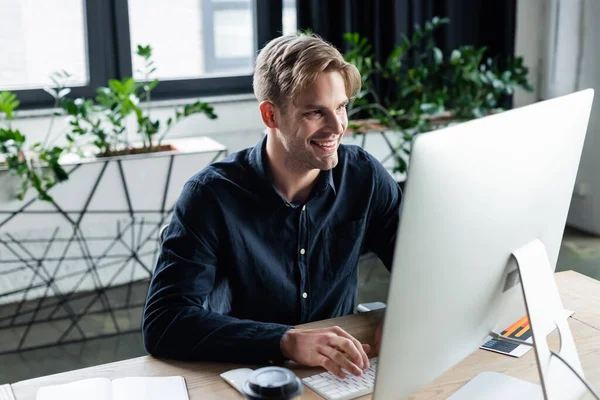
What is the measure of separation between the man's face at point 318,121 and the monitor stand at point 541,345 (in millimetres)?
536


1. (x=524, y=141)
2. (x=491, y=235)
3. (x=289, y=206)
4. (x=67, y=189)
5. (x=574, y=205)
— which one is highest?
(x=524, y=141)

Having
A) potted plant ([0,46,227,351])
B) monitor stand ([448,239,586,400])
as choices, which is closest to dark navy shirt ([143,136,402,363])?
monitor stand ([448,239,586,400])

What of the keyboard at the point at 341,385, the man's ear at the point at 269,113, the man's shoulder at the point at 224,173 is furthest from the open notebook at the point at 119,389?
the man's ear at the point at 269,113

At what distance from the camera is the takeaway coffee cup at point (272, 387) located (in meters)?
0.88

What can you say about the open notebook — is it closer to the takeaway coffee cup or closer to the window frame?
the takeaway coffee cup

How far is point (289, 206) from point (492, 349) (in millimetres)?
495

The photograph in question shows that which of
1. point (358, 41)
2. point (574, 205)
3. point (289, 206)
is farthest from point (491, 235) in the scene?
point (574, 205)

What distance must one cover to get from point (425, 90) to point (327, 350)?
8.92 ft

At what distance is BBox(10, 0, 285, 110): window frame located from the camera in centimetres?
367

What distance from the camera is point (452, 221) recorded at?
3.06 ft

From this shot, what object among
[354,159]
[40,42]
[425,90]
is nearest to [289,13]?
[425,90]

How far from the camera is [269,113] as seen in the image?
63.1 inches

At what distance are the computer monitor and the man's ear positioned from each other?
64 cm

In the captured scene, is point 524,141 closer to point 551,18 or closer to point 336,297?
point 336,297
